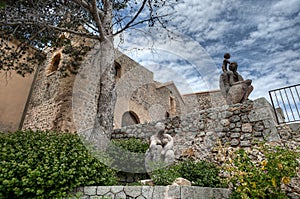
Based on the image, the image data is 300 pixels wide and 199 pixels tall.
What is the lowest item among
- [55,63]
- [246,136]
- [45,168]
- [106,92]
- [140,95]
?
[45,168]

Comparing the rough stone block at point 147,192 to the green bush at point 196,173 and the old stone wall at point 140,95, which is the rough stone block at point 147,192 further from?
the old stone wall at point 140,95

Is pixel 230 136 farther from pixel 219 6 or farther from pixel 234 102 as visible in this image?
pixel 219 6

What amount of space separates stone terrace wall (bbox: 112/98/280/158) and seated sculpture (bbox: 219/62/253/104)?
0.76 ft

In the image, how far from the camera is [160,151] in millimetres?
3883

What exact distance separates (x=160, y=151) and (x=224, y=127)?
1.77 meters

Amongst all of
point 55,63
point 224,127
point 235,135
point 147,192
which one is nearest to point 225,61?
point 224,127

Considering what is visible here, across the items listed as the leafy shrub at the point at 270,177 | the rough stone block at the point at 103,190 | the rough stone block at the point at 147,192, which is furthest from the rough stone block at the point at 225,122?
the rough stone block at the point at 103,190

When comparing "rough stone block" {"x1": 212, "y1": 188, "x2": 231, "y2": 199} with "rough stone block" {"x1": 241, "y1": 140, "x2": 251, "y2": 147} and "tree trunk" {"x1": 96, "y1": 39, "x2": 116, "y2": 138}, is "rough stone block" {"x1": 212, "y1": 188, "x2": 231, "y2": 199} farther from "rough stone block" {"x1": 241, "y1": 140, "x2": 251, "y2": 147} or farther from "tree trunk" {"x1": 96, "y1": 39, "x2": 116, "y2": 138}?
"tree trunk" {"x1": 96, "y1": 39, "x2": 116, "y2": 138}

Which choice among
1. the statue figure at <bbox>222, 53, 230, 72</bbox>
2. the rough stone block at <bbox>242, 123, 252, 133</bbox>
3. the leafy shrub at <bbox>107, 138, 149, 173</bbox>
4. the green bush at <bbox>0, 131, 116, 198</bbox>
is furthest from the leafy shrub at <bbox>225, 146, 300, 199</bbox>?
the statue figure at <bbox>222, 53, 230, 72</bbox>

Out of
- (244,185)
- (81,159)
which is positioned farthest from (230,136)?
(81,159)

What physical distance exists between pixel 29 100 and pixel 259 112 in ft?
32.0

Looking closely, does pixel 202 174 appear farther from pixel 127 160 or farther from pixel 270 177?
pixel 127 160

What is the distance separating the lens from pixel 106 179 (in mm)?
3027

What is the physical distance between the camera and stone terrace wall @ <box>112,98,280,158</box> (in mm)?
4027
